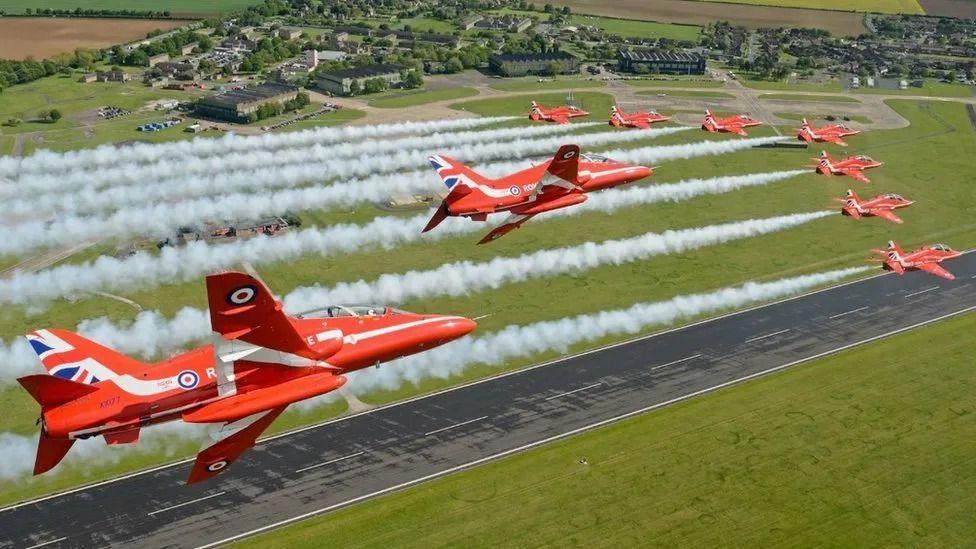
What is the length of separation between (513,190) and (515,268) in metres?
23.4

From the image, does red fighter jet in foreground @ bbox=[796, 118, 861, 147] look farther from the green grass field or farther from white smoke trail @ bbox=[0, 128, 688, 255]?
white smoke trail @ bbox=[0, 128, 688, 255]

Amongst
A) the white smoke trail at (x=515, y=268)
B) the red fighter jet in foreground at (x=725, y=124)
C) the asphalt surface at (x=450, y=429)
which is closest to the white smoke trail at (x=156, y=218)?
the white smoke trail at (x=515, y=268)

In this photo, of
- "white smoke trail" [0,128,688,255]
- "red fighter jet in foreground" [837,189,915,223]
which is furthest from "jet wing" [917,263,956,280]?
"white smoke trail" [0,128,688,255]

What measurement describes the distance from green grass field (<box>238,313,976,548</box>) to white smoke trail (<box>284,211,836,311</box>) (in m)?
24.9

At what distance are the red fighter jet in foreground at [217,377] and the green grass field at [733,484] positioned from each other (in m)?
22.7

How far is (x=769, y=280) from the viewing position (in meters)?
128

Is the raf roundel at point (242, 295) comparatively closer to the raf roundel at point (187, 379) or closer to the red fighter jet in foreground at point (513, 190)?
the raf roundel at point (187, 379)

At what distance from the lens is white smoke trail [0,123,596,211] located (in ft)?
378

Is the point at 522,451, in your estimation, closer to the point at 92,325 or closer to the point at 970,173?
the point at 92,325

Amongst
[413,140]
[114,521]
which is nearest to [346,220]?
[413,140]

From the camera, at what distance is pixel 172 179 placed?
12200cm

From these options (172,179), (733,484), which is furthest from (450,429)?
(172,179)

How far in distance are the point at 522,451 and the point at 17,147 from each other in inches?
5226

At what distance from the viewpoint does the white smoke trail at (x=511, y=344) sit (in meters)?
88.4
